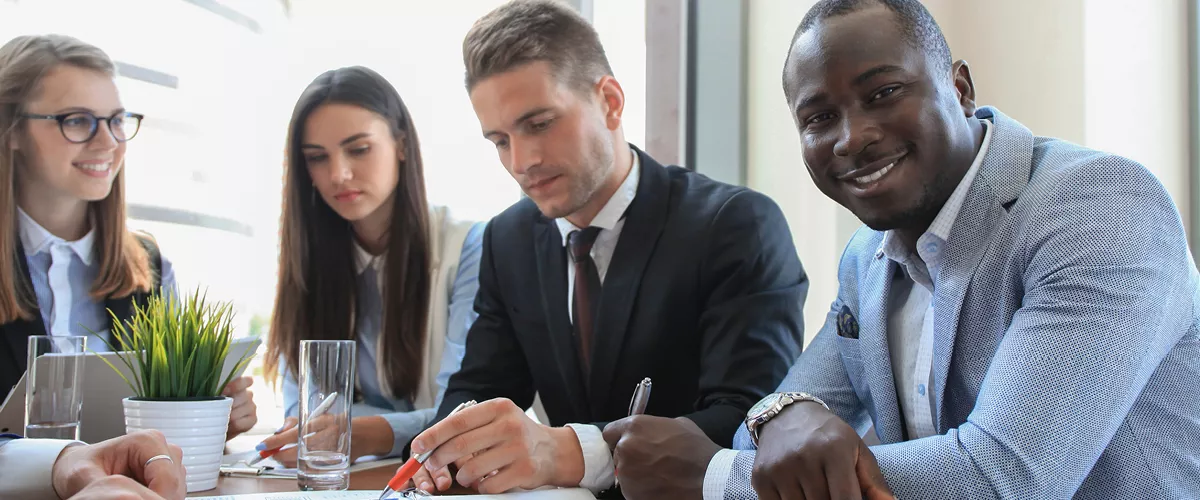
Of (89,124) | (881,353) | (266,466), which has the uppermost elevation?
(89,124)

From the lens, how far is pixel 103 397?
5.20ft

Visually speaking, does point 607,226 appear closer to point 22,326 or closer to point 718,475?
point 718,475

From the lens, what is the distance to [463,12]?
3744mm

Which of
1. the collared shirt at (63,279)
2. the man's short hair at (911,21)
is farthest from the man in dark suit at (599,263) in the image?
the collared shirt at (63,279)

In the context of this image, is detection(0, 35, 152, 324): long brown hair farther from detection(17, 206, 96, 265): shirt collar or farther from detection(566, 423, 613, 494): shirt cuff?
detection(566, 423, 613, 494): shirt cuff

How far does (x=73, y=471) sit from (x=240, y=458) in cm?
54

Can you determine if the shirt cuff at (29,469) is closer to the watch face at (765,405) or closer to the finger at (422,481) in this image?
the finger at (422,481)

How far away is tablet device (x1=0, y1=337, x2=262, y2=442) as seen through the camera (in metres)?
1.53

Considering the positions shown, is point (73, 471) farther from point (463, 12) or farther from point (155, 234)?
point (463, 12)

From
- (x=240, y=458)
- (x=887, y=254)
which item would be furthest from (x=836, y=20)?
(x=240, y=458)

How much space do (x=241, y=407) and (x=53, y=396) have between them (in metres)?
0.48

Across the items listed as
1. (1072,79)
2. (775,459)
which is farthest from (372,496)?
(1072,79)

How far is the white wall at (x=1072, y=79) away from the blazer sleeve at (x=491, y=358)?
0.97 meters

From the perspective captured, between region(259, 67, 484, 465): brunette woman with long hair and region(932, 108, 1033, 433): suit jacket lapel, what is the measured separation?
1385 millimetres
